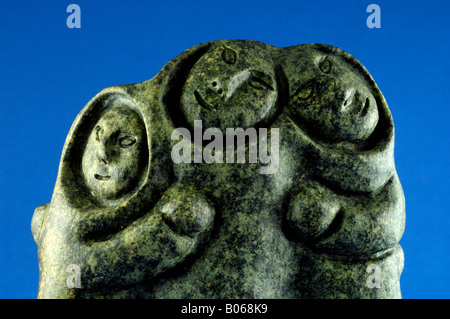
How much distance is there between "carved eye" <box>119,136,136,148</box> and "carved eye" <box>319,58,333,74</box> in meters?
0.80

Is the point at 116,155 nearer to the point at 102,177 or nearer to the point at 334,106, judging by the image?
the point at 102,177

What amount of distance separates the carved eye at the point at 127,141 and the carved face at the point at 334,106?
0.63 metres

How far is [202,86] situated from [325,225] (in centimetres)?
71

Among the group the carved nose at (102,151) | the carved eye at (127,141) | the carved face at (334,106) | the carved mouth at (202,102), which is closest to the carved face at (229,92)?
the carved mouth at (202,102)

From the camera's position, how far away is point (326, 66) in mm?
2482

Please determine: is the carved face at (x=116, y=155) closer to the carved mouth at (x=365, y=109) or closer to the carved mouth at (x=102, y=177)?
the carved mouth at (x=102, y=177)

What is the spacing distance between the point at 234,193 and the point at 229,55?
1.83 feet

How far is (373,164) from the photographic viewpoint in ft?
7.85

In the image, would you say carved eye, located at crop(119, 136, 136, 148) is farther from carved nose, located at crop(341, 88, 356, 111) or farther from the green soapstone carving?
carved nose, located at crop(341, 88, 356, 111)

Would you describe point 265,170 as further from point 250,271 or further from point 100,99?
point 100,99
